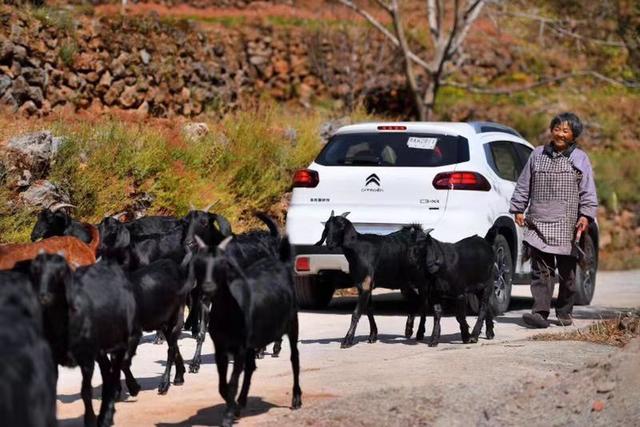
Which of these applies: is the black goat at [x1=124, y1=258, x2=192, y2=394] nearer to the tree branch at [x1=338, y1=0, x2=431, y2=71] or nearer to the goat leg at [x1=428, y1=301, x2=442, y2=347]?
the goat leg at [x1=428, y1=301, x2=442, y2=347]

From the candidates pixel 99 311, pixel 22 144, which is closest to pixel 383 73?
pixel 22 144

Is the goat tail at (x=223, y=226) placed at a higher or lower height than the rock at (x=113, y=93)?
lower

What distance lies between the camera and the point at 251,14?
36.9 meters

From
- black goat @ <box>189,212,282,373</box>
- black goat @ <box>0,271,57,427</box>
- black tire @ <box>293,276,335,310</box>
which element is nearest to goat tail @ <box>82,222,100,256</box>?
black goat @ <box>189,212,282,373</box>

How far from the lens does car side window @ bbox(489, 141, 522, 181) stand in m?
16.0

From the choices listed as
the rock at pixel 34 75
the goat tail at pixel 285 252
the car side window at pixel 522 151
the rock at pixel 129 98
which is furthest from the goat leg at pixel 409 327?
the rock at pixel 129 98

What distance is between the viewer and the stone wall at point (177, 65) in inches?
851

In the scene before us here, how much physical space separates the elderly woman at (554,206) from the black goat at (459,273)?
3.12 ft

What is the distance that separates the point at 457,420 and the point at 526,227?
5922 mm

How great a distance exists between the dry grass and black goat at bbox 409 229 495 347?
67cm

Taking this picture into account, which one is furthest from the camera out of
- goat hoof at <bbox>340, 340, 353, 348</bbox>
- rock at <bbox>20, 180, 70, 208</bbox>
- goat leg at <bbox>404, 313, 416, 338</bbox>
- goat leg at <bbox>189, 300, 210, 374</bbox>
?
rock at <bbox>20, 180, 70, 208</bbox>

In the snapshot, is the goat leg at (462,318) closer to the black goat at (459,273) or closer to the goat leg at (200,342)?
the black goat at (459,273)

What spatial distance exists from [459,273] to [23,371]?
8014 millimetres

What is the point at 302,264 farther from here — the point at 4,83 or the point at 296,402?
the point at 4,83
